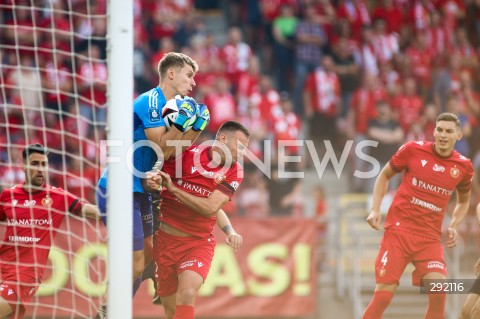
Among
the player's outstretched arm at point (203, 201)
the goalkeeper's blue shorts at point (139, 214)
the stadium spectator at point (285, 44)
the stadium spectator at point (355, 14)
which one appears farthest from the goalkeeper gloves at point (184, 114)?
the stadium spectator at point (355, 14)

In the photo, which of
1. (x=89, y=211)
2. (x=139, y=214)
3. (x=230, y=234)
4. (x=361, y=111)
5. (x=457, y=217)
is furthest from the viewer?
(x=361, y=111)

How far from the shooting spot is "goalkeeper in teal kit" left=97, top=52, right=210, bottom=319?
22.7ft

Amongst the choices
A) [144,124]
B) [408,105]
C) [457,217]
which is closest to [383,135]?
[408,105]

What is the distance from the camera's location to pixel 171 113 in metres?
6.85

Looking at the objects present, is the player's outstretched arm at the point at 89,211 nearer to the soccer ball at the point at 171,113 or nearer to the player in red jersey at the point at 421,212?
the soccer ball at the point at 171,113

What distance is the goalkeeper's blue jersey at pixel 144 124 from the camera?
7047 millimetres

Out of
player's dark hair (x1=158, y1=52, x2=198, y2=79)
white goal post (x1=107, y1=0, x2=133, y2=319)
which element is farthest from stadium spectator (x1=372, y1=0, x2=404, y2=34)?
white goal post (x1=107, y1=0, x2=133, y2=319)

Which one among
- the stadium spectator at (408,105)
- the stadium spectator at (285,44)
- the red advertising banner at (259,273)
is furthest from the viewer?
the stadium spectator at (285,44)

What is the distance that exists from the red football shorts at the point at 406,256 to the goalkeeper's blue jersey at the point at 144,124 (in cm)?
238

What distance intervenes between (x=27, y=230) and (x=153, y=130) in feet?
5.91

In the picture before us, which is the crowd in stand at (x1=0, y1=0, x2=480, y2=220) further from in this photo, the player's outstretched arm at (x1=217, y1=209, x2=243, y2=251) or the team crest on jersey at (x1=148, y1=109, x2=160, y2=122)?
the team crest on jersey at (x1=148, y1=109, x2=160, y2=122)

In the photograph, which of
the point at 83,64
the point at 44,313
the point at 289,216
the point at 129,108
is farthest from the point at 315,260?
the point at 129,108

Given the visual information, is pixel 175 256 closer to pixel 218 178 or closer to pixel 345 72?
pixel 218 178

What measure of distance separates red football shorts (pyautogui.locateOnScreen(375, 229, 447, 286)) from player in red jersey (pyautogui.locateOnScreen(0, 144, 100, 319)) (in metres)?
2.82
